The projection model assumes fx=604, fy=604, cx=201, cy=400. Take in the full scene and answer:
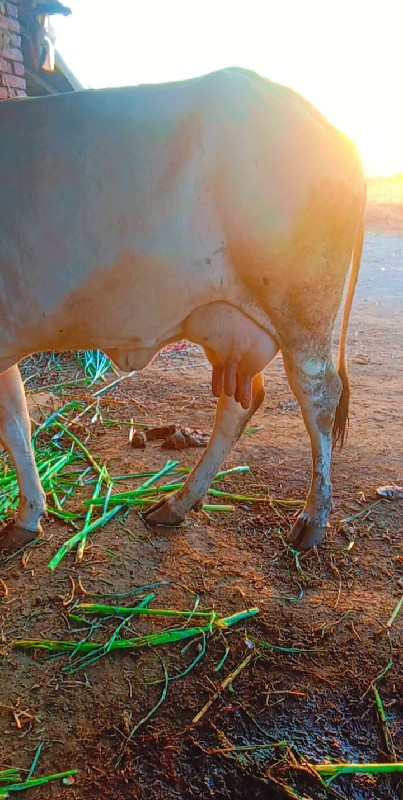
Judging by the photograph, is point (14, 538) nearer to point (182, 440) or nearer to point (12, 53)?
point (182, 440)

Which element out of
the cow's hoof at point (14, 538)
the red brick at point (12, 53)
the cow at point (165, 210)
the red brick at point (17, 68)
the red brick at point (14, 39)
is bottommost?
the cow's hoof at point (14, 538)

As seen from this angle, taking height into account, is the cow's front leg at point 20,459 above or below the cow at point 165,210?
below

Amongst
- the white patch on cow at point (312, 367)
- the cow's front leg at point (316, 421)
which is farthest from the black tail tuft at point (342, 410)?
the white patch on cow at point (312, 367)

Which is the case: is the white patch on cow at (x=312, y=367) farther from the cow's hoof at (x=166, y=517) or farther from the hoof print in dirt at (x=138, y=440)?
the hoof print in dirt at (x=138, y=440)

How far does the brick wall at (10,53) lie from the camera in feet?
14.5

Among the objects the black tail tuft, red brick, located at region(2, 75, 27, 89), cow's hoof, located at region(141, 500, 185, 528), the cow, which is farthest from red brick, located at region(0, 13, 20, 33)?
cow's hoof, located at region(141, 500, 185, 528)

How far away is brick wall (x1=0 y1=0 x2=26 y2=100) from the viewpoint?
4.42 m

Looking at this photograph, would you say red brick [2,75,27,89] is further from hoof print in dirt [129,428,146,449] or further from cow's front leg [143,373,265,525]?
cow's front leg [143,373,265,525]

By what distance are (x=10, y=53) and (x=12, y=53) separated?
1.1 inches

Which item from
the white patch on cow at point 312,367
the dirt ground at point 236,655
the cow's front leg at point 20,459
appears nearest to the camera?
the dirt ground at point 236,655

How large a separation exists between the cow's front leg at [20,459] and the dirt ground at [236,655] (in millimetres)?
89

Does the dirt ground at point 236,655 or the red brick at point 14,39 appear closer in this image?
the dirt ground at point 236,655

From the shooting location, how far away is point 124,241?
1.96 metres

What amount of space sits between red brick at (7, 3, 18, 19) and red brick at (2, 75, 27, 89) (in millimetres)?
425
